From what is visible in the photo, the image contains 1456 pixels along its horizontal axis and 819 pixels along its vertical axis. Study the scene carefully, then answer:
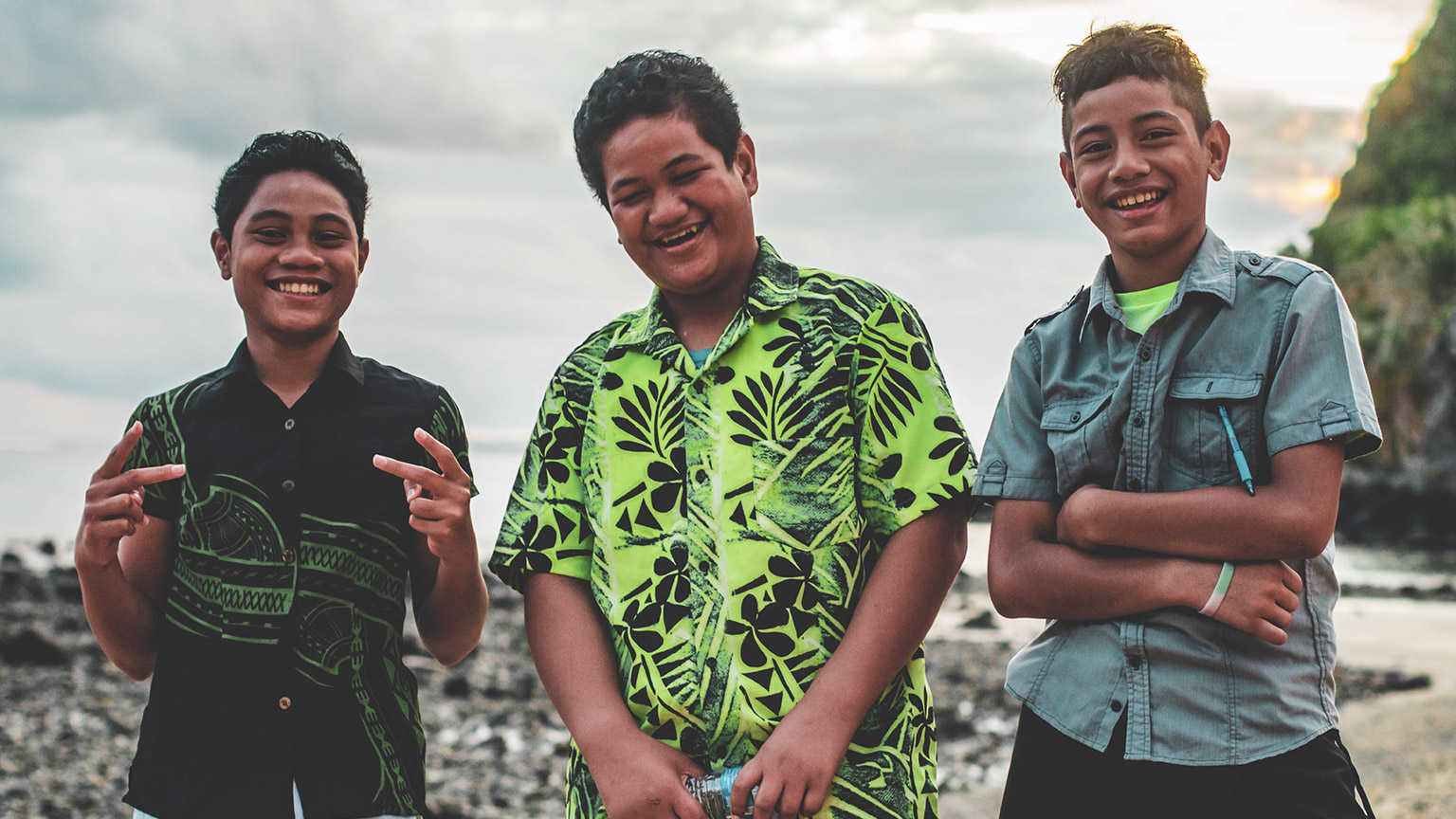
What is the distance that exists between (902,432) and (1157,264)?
620 mm

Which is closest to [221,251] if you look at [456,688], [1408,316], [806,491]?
[806,491]

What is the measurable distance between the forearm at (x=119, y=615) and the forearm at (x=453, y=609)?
57 centimetres

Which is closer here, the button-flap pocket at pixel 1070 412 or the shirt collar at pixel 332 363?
the button-flap pocket at pixel 1070 412

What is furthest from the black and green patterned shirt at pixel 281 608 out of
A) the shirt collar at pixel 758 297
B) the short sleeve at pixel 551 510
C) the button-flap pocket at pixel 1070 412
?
the button-flap pocket at pixel 1070 412

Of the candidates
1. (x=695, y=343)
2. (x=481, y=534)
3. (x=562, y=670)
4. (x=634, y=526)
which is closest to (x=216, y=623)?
(x=562, y=670)

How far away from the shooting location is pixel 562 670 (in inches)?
90.4

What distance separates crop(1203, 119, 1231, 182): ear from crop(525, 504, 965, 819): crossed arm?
34.4 inches

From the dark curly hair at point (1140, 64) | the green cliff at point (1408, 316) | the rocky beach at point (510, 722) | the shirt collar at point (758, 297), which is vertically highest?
the green cliff at point (1408, 316)

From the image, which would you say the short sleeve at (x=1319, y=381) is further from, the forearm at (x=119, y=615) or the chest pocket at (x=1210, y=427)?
the forearm at (x=119, y=615)

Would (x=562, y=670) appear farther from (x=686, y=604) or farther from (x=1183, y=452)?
(x=1183, y=452)

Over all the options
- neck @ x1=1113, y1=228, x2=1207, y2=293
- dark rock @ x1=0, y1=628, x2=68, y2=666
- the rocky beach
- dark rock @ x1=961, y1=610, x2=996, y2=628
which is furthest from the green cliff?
neck @ x1=1113, y1=228, x2=1207, y2=293

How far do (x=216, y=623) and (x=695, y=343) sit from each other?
46.8 inches

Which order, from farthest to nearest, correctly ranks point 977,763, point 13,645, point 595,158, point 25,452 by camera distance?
1. point 25,452
2. point 13,645
3. point 977,763
4. point 595,158

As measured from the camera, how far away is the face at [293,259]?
265 cm
